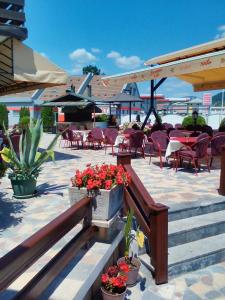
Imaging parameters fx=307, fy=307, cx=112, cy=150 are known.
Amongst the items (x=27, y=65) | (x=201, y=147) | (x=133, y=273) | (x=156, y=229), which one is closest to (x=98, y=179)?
(x=156, y=229)

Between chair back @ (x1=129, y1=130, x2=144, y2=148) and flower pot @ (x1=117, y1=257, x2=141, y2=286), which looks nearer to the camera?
flower pot @ (x1=117, y1=257, x2=141, y2=286)

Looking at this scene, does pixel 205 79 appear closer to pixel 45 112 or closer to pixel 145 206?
pixel 145 206

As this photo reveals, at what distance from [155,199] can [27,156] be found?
7.13ft

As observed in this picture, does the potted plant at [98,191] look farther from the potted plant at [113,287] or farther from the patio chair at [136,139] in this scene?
the patio chair at [136,139]

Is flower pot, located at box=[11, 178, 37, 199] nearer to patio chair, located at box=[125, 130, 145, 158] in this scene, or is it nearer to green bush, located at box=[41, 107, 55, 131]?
patio chair, located at box=[125, 130, 145, 158]

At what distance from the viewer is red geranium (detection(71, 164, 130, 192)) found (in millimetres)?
3020

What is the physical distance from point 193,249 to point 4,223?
7.91ft

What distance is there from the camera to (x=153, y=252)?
3344 mm

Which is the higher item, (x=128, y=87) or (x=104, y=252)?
(x=128, y=87)

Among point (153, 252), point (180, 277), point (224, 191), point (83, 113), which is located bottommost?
point (180, 277)

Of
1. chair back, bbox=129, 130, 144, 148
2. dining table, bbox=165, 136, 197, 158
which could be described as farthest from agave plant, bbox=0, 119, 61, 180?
chair back, bbox=129, 130, 144, 148

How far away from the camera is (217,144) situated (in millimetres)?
7125

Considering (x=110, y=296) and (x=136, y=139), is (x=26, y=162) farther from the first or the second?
(x=136, y=139)

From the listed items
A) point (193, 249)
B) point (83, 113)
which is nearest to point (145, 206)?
point (193, 249)
